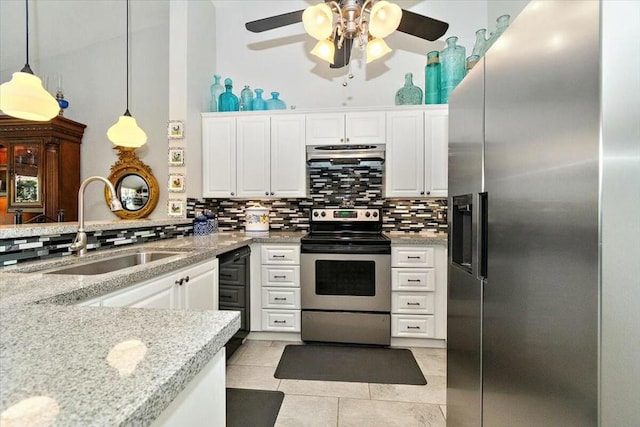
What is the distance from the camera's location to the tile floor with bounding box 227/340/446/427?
171cm

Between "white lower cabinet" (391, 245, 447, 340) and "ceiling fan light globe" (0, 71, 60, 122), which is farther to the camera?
"white lower cabinet" (391, 245, 447, 340)

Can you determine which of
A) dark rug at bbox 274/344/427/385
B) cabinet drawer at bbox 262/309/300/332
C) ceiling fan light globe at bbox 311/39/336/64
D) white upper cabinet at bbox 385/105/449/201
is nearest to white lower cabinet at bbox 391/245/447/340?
dark rug at bbox 274/344/427/385

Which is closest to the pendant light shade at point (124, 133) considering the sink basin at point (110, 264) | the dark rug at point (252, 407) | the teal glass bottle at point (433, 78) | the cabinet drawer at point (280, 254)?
the sink basin at point (110, 264)

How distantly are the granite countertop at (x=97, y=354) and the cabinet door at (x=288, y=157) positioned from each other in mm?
2218

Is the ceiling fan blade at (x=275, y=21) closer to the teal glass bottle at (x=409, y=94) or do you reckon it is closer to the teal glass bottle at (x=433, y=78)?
the teal glass bottle at (x=409, y=94)

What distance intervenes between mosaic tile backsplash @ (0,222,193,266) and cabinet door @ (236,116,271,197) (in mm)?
975

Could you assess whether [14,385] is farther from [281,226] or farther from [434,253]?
[281,226]

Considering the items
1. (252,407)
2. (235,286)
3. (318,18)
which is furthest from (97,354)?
(235,286)

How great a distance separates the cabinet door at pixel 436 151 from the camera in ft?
9.43

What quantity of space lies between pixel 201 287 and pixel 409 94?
254cm

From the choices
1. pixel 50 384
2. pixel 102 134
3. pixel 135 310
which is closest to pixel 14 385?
pixel 50 384

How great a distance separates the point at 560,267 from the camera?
0.75 metres

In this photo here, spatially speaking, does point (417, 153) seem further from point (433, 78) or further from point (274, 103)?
point (274, 103)

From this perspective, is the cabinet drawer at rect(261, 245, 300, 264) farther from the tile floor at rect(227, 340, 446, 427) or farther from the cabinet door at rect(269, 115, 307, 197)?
the tile floor at rect(227, 340, 446, 427)
